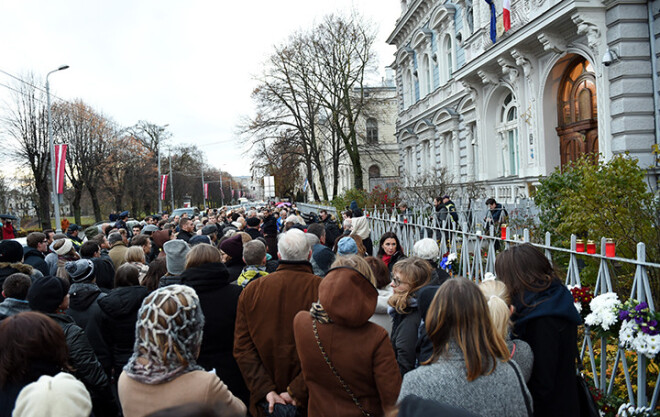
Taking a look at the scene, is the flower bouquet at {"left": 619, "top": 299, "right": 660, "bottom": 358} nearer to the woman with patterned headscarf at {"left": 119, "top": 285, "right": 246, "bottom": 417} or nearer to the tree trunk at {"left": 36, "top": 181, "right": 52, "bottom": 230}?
the woman with patterned headscarf at {"left": 119, "top": 285, "right": 246, "bottom": 417}

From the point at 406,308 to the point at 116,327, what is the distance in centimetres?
255

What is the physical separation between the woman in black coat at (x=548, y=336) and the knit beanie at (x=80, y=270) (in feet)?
13.5

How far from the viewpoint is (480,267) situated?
7.34 metres

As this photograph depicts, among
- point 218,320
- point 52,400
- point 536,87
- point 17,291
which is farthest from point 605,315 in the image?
point 536,87

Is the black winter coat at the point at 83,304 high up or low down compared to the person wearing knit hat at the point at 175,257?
down

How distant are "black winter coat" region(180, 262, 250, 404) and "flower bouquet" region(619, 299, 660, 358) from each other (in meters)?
2.79

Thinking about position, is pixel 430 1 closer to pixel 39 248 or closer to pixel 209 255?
pixel 39 248

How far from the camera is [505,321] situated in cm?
266

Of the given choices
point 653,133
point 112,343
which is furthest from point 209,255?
point 653,133

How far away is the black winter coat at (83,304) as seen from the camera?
4.53 metres

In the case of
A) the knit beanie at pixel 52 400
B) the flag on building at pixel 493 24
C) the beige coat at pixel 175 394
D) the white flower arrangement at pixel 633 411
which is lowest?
the white flower arrangement at pixel 633 411

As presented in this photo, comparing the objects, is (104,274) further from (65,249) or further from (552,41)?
(552,41)

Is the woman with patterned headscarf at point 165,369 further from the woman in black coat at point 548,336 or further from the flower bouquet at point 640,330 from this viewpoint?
the flower bouquet at point 640,330

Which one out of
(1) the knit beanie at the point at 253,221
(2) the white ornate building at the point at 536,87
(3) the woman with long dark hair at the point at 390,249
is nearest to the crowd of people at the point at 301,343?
(3) the woman with long dark hair at the point at 390,249
